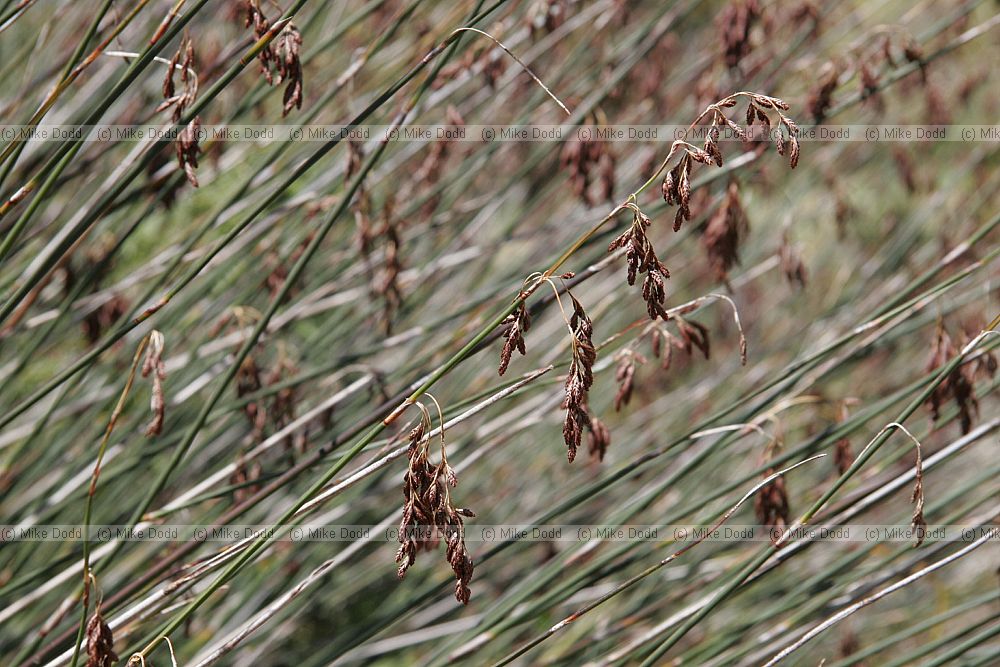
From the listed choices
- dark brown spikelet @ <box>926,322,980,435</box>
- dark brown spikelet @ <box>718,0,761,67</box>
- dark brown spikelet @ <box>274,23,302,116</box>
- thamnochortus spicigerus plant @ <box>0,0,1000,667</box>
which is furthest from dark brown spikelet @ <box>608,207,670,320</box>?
dark brown spikelet @ <box>718,0,761,67</box>

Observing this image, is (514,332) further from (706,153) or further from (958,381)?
(958,381)

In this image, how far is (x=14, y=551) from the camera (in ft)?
5.32

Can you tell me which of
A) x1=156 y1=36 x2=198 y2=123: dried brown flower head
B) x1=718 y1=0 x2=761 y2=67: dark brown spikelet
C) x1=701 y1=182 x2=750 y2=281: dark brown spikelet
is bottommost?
x1=701 y1=182 x2=750 y2=281: dark brown spikelet

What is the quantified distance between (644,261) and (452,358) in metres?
0.21

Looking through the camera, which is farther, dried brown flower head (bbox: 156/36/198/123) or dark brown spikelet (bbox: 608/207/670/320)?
dried brown flower head (bbox: 156/36/198/123)

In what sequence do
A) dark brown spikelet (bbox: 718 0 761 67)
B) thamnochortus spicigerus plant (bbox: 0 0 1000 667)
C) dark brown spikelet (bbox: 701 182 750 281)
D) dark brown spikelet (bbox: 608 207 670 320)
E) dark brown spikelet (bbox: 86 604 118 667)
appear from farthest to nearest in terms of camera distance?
1. dark brown spikelet (bbox: 718 0 761 67)
2. dark brown spikelet (bbox: 701 182 750 281)
3. thamnochortus spicigerus plant (bbox: 0 0 1000 667)
4. dark brown spikelet (bbox: 86 604 118 667)
5. dark brown spikelet (bbox: 608 207 670 320)

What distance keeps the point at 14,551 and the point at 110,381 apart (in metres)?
0.35

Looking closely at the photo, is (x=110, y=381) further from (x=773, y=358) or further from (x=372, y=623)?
(x=773, y=358)

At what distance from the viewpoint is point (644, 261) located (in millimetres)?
852

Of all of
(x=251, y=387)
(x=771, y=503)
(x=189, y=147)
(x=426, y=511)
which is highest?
(x=189, y=147)

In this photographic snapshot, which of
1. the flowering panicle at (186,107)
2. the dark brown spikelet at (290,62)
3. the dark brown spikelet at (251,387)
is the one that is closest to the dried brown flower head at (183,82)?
the flowering panicle at (186,107)

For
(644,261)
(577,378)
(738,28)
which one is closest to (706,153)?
(644,261)

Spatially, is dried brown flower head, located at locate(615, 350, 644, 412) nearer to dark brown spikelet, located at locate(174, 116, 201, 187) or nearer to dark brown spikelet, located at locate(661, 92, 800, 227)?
dark brown spikelet, located at locate(661, 92, 800, 227)

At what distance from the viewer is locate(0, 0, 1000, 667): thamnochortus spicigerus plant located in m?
1.08
